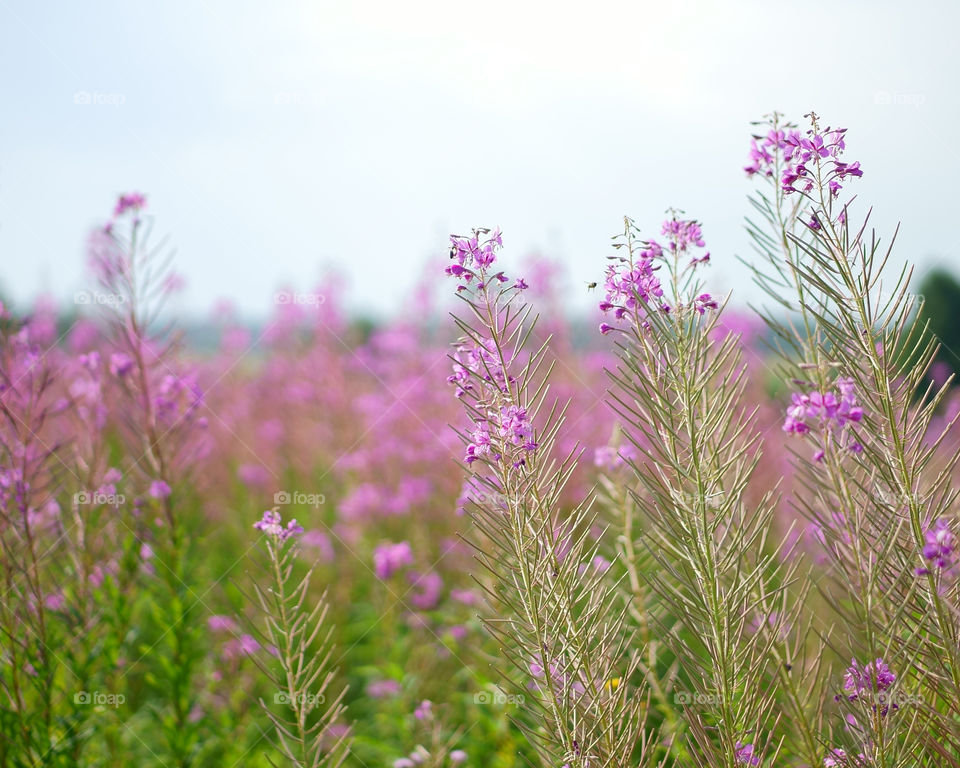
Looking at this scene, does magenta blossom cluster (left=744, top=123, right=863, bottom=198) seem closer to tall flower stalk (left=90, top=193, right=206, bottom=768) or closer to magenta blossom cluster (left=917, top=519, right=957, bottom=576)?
magenta blossom cluster (left=917, top=519, right=957, bottom=576)

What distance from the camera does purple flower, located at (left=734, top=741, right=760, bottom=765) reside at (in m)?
1.70

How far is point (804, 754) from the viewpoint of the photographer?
1940 mm

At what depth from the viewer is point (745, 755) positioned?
5.90ft

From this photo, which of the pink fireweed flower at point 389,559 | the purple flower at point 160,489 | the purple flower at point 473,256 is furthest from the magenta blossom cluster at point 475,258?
the pink fireweed flower at point 389,559

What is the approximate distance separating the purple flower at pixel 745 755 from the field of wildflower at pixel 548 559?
0.5 inches

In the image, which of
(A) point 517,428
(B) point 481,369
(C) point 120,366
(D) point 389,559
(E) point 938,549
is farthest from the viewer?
(D) point 389,559

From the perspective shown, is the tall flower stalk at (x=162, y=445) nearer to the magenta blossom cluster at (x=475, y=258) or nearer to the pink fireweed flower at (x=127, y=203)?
the pink fireweed flower at (x=127, y=203)

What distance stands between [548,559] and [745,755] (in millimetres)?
721

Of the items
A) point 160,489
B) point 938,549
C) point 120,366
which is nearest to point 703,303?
point 938,549

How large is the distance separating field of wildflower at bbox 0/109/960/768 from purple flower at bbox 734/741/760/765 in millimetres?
14

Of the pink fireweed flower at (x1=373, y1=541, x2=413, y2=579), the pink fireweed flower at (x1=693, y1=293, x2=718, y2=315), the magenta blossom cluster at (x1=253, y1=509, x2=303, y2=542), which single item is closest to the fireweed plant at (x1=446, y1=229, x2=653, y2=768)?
the pink fireweed flower at (x1=693, y1=293, x2=718, y2=315)

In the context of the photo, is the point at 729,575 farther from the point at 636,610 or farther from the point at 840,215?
the point at 840,215

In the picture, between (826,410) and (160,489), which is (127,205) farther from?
(826,410)

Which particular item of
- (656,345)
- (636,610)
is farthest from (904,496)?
(636,610)
